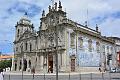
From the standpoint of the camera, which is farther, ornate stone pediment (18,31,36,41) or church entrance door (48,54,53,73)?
ornate stone pediment (18,31,36,41)

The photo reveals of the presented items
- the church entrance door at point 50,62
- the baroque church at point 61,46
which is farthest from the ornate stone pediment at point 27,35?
the church entrance door at point 50,62

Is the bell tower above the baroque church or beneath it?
above

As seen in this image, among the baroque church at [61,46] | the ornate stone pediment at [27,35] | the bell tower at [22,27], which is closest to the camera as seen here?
the baroque church at [61,46]

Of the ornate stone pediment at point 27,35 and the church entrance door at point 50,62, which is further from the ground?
the ornate stone pediment at point 27,35

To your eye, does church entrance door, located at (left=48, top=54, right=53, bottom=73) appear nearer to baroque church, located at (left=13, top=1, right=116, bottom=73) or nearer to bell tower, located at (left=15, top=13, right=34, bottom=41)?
baroque church, located at (left=13, top=1, right=116, bottom=73)

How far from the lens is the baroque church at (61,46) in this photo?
5569cm

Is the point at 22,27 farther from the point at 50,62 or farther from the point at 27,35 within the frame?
the point at 50,62

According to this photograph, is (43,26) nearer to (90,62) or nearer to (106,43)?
(90,62)

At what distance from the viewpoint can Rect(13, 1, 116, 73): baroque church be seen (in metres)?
55.7

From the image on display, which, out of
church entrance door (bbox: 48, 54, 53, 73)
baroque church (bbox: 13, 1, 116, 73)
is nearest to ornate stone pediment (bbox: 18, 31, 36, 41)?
baroque church (bbox: 13, 1, 116, 73)

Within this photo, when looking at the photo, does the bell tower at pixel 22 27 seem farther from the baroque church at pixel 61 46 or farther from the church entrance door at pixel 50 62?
the church entrance door at pixel 50 62

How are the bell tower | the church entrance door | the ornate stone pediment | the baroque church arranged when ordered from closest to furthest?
the baroque church
the church entrance door
the ornate stone pediment
the bell tower

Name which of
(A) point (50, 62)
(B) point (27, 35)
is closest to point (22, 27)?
(B) point (27, 35)

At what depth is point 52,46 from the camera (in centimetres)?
5909
